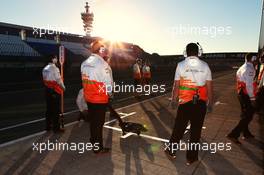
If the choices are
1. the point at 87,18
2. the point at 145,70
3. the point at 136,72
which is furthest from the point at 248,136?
the point at 87,18

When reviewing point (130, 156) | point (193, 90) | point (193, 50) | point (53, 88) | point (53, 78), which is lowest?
point (130, 156)

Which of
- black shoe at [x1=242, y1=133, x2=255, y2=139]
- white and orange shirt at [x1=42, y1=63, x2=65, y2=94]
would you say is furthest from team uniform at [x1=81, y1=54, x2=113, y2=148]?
black shoe at [x1=242, y1=133, x2=255, y2=139]

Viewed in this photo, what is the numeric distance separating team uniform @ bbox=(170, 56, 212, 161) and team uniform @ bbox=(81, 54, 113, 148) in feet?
4.67

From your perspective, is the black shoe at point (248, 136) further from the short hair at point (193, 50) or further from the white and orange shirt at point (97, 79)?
the white and orange shirt at point (97, 79)

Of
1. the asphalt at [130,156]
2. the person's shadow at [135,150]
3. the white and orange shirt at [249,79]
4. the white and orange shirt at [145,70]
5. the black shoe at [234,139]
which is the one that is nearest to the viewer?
the asphalt at [130,156]

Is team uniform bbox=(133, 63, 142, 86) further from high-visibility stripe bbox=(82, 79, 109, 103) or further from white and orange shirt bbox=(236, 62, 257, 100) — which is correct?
high-visibility stripe bbox=(82, 79, 109, 103)

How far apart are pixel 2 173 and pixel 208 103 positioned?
3964mm

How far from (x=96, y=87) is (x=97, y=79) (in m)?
0.17

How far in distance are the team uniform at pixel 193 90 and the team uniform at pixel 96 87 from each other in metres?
1.42

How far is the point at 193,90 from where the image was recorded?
13.9 feet

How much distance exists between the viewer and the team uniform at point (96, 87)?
450 centimetres

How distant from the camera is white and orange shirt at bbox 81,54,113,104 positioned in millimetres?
4495

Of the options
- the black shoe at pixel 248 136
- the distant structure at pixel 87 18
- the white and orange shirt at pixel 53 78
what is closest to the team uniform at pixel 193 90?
the black shoe at pixel 248 136

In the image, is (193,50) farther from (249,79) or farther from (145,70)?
(145,70)
